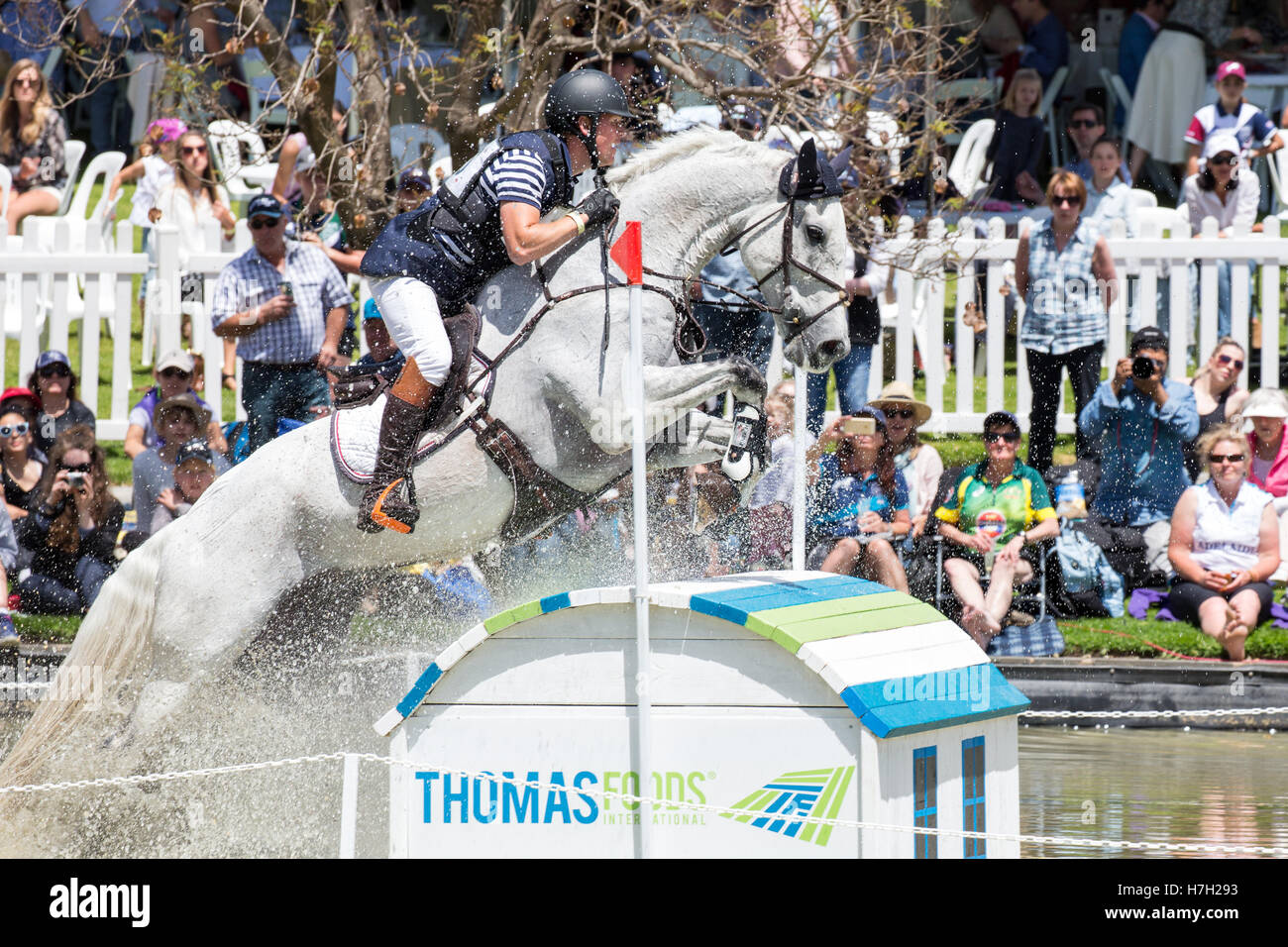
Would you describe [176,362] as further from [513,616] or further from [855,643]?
[855,643]

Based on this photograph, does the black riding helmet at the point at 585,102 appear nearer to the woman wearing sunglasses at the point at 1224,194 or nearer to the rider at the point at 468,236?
the rider at the point at 468,236

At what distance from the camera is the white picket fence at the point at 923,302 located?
1052 centimetres

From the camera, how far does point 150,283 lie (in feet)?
36.2

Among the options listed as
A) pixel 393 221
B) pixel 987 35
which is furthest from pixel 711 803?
pixel 987 35

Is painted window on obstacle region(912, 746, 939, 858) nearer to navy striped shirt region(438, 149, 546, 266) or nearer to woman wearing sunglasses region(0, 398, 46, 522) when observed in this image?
navy striped shirt region(438, 149, 546, 266)

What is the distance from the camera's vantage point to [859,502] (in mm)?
8547

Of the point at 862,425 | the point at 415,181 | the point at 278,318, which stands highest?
the point at 415,181

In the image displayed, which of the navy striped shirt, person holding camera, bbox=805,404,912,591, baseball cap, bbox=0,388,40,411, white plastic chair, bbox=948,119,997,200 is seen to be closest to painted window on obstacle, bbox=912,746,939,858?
the navy striped shirt

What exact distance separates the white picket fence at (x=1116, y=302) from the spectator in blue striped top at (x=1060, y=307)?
1.37 ft

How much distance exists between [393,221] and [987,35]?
9.62 meters

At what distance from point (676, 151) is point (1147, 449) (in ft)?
13.1

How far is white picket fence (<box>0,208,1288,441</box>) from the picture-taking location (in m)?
10.5

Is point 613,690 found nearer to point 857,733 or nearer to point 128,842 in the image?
point 857,733

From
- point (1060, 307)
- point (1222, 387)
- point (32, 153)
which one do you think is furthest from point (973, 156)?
point (32, 153)
